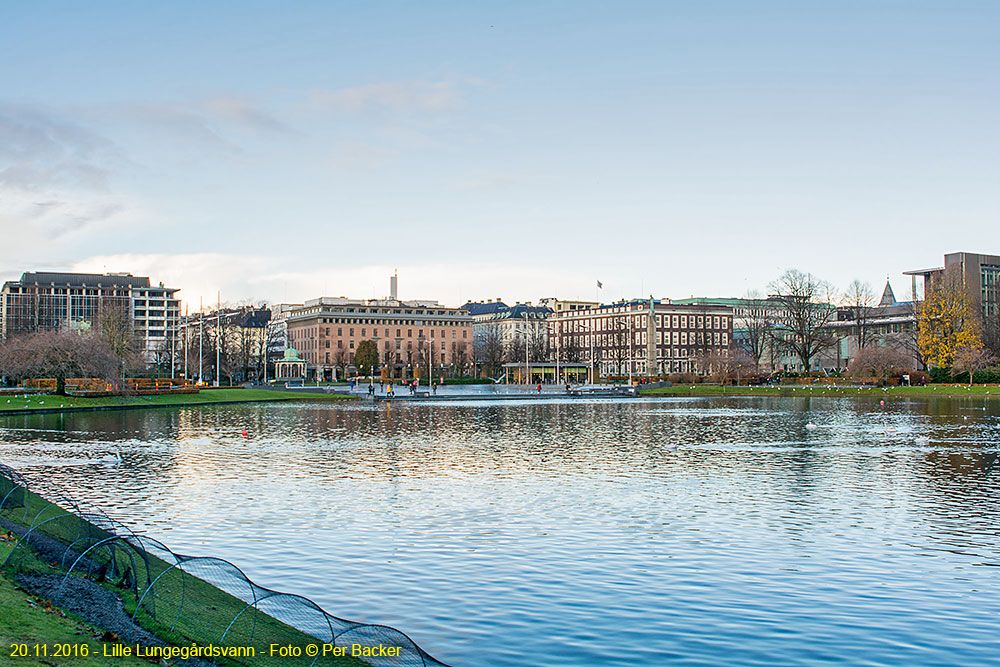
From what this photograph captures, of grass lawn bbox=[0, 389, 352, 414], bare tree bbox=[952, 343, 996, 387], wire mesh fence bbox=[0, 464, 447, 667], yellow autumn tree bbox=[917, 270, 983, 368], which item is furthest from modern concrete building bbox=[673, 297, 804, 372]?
wire mesh fence bbox=[0, 464, 447, 667]

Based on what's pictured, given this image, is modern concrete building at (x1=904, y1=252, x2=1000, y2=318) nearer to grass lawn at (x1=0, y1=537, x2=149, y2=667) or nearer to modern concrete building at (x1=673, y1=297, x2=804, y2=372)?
modern concrete building at (x1=673, y1=297, x2=804, y2=372)

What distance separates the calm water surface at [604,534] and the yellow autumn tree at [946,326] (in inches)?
2783

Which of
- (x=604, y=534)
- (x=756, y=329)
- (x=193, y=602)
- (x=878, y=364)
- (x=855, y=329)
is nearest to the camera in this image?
(x=193, y=602)

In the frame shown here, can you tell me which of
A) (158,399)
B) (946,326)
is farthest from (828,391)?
(158,399)

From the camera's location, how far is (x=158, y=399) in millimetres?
79938

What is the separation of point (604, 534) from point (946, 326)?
10338 cm

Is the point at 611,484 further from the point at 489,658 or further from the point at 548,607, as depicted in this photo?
the point at 489,658

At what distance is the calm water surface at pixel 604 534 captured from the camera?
557 inches

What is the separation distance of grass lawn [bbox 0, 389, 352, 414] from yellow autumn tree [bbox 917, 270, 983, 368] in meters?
69.7

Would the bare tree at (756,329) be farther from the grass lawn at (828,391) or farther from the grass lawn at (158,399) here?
the grass lawn at (158,399)

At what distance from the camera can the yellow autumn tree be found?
10869cm

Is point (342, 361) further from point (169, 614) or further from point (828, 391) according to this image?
point (169, 614)

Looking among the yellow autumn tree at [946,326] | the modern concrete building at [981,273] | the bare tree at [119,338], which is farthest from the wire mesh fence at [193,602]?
the modern concrete building at [981,273]

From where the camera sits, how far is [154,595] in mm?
13039
